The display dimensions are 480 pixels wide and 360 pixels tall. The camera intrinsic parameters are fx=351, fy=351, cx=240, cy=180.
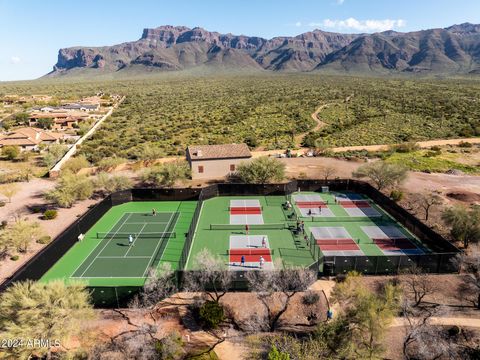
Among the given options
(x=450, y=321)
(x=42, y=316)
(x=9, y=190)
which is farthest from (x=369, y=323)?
(x=9, y=190)

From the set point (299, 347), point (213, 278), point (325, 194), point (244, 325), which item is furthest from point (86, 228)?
point (325, 194)

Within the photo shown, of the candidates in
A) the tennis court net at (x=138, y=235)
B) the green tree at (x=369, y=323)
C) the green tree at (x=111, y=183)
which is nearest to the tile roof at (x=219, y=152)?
the green tree at (x=111, y=183)

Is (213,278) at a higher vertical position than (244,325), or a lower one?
higher

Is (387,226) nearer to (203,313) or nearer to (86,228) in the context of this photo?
(203,313)

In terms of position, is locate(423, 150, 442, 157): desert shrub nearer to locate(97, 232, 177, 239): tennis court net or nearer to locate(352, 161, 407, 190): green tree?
locate(352, 161, 407, 190): green tree

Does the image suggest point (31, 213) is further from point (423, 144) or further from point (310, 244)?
point (423, 144)

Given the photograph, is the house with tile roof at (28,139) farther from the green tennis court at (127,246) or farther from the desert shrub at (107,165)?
the green tennis court at (127,246)
